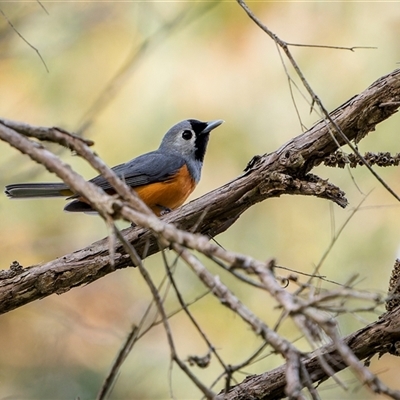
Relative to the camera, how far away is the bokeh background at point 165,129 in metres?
5.76

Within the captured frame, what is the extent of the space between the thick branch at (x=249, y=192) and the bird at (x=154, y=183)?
0.94 m

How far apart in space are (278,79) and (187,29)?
1.38 meters

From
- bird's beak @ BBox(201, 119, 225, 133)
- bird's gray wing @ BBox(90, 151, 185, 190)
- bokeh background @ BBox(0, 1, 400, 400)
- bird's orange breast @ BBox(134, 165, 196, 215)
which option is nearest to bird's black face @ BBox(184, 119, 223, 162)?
bird's beak @ BBox(201, 119, 225, 133)

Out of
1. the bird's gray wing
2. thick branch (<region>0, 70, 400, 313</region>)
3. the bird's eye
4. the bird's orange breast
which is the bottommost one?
thick branch (<region>0, 70, 400, 313</region>)

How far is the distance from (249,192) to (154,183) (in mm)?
1486

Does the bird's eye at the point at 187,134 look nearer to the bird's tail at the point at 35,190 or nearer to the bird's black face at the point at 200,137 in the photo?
the bird's black face at the point at 200,137

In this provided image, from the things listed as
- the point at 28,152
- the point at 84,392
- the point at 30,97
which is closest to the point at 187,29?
the point at 30,97

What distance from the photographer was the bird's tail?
4.25m

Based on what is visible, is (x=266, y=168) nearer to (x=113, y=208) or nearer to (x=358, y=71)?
(x=113, y=208)

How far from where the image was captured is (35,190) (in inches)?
171

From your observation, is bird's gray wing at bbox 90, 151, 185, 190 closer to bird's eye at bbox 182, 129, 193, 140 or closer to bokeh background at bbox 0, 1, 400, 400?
bird's eye at bbox 182, 129, 193, 140

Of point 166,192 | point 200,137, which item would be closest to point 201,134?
point 200,137

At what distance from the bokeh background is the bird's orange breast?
1069 millimetres

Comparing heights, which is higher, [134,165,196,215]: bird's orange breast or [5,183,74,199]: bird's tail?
[5,183,74,199]: bird's tail
